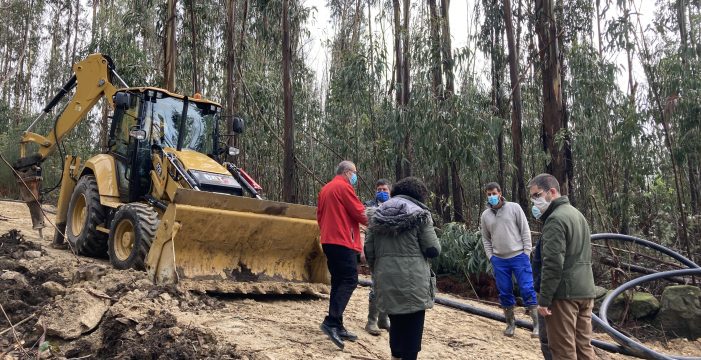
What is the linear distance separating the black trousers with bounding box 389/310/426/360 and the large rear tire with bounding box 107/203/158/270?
12.1 feet

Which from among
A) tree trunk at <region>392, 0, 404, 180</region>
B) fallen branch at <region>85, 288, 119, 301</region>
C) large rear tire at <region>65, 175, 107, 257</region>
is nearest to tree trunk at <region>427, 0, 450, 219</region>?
tree trunk at <region>392, 0, 404, 180</region>

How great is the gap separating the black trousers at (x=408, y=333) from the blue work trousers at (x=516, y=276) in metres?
2.53

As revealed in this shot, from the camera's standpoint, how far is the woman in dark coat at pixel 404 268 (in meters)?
4.12

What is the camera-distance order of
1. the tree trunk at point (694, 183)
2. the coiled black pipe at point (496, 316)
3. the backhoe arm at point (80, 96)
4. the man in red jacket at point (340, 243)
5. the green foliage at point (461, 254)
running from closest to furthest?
the man in red jacket at point (340, 243), the coiled black pipe at point (496, 316), the backhoe arm at point (80, 96), the green foliage at point (461, 254), the tree trunk at point (694, 183)

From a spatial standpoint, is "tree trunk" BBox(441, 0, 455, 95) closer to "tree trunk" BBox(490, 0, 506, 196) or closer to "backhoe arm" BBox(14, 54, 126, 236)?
→ "tree trunk" BBox(490, 0, 506, 196)

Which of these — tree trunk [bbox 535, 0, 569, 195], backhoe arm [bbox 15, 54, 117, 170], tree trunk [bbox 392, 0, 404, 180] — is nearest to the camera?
backhoe arm [bbox 15, 54, 117, 170]

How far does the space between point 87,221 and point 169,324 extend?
172 inches

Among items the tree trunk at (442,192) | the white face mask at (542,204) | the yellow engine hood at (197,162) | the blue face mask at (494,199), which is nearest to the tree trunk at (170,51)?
the yellow engine hood at (197,162)

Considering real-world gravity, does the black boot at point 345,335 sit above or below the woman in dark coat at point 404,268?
below

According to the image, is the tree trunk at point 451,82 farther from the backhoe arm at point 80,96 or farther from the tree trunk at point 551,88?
the backhoe arm at point 80,96

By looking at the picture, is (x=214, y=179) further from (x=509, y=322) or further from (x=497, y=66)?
(x=497, y=66)

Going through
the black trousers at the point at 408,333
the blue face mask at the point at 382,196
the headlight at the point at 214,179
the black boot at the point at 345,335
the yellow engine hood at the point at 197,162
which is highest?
the yellow engine hood at the point at 197,162

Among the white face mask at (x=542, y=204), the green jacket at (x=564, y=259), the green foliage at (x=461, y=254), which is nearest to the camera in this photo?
the green jacket at (x=564, y=259)

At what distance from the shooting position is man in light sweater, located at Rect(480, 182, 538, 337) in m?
6.38
